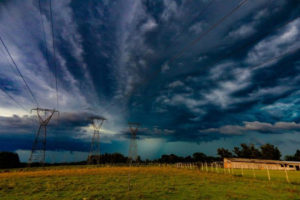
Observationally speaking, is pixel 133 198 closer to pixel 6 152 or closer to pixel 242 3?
pixel 242 3

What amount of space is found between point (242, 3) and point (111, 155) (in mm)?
149137

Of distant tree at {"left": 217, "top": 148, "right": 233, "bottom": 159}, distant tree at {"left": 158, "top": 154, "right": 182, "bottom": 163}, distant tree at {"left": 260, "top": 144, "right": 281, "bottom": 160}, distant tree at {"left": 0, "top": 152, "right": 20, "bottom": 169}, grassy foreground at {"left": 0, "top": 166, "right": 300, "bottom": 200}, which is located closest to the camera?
grassy foreground at {"left": 0, "top": 166, "right": 300, "bottom": 200}

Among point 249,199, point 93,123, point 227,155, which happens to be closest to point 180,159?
point 227,155

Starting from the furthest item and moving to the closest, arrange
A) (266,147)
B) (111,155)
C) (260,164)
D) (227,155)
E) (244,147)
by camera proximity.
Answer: (111,155) → (227,155) → (244,147) → (266,147) → (260,164)

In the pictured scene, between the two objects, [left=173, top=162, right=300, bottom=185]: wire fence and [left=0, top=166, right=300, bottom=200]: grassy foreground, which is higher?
[left=0, top=166, right=300, bottom=200]: grassy foreground

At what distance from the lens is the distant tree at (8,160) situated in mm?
82188

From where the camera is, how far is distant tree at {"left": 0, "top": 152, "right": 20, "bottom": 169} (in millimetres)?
82188

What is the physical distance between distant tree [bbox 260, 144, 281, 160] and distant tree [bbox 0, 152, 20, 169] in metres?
140

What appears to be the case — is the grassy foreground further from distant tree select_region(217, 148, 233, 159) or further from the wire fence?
distant tree select_region(217, 148, 233, 159)

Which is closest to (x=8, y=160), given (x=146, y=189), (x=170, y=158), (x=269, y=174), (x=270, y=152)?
(x=146, y=189)

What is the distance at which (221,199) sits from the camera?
1278cm

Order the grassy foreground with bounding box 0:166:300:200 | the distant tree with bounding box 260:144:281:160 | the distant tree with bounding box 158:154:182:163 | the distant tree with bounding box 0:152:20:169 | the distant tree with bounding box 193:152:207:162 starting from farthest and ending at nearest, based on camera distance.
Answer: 1. the distant tree with bounding box 193:152:207:162
2. the distant tree with bounding box 158:154:182:163
3. the distant tree with bounding box 260:144:281:160
4. the distant tree with bounding box 0:152:20:169
5. the grassy foreground with bounding box 0:166:300:200

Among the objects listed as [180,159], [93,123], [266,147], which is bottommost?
→ [180,159]

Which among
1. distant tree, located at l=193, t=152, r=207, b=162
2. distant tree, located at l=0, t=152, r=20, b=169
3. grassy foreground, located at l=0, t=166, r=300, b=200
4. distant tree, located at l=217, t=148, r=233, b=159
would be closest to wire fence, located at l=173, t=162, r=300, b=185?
grassy foreground, located at l=0, t=166, r=300, b=200
